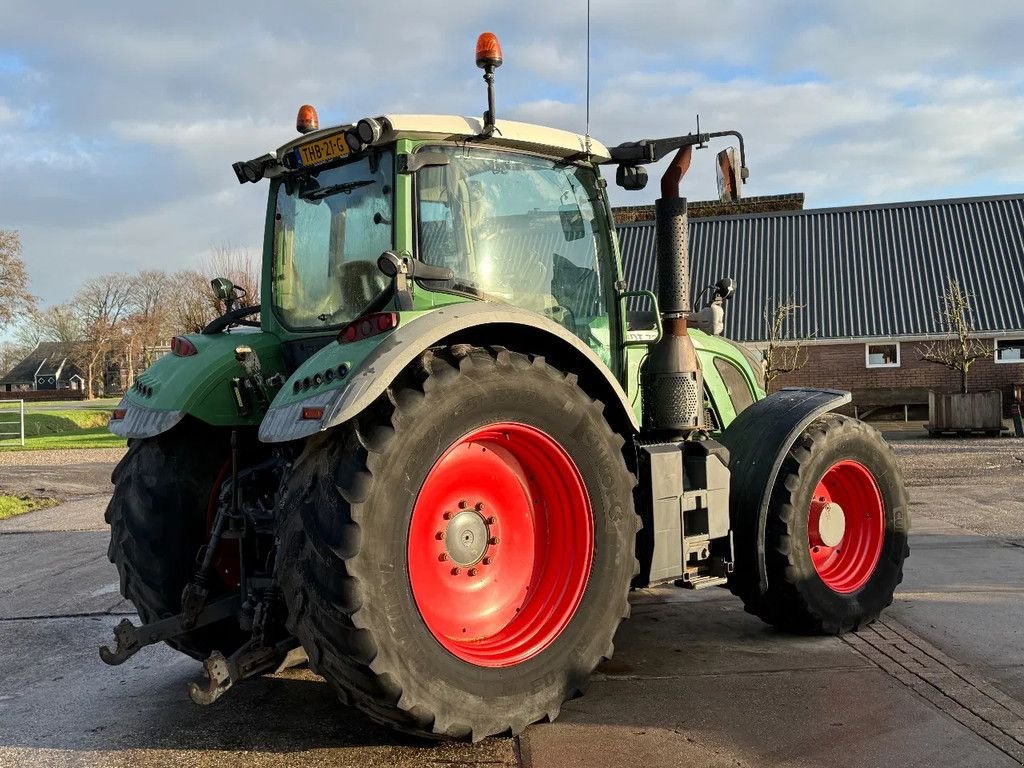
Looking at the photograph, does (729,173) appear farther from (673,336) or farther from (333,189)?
(333,189)

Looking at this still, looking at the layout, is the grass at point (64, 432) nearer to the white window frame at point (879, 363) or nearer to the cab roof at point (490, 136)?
the cab roof at point (490, 136)

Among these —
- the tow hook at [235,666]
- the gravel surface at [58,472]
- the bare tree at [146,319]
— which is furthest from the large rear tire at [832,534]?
the bare tree at [146,319]

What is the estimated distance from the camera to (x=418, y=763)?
3443 mm

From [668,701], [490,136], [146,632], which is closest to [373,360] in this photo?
[490,136]

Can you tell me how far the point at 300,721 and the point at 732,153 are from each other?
3.18 metres

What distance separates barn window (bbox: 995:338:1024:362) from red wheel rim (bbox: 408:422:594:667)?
23.8m

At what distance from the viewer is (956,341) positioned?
23.9m

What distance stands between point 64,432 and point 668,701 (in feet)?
97.1

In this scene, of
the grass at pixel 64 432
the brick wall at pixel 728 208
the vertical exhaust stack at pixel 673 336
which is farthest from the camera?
the brick wall at pixel 728 208

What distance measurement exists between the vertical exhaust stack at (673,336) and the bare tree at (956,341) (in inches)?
Answer: 712

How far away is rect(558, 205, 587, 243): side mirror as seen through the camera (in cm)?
462

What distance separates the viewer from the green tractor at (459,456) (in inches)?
131

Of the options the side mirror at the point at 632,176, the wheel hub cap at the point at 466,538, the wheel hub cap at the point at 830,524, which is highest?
the side mirror at the point at 632,176

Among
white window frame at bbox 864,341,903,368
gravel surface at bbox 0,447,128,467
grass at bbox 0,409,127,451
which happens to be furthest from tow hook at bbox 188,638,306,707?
white window frame at bbox 864,341,903,368
